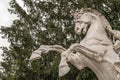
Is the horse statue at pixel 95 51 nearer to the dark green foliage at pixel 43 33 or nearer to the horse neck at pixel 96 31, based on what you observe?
the horse neck at pixel 96 31

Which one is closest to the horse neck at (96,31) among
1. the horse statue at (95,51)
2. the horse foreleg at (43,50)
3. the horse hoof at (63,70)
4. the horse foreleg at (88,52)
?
the horse statue at (95,51)

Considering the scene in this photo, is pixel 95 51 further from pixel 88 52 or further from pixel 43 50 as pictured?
pixel 43 50

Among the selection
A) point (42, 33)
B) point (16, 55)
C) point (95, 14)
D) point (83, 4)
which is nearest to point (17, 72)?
point (16, 55)

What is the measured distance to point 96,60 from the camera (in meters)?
7.83

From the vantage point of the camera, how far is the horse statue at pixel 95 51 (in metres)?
7.69

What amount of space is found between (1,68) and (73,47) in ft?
37.9

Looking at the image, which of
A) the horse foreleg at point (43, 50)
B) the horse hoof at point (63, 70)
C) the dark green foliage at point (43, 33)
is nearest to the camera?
the horse hoof at point (63, 70)

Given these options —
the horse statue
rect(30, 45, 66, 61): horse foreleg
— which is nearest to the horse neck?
the horse statue

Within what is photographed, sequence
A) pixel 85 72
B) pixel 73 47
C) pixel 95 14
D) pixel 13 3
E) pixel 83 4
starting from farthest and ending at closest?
pixel 13 3 → pixel 83 4 → pixel 85 72 → pixel 95 14 → pixel 73 47

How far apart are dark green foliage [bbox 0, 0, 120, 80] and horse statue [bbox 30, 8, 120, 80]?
7396 millimetres

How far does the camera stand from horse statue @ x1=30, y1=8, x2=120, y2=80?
25.2 ft

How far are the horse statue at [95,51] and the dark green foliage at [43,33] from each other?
7.40 meters

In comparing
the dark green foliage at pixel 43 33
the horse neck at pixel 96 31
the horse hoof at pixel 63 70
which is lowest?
the horse hoof at pixel 63 70

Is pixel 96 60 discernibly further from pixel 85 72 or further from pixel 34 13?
pixel 34 13
